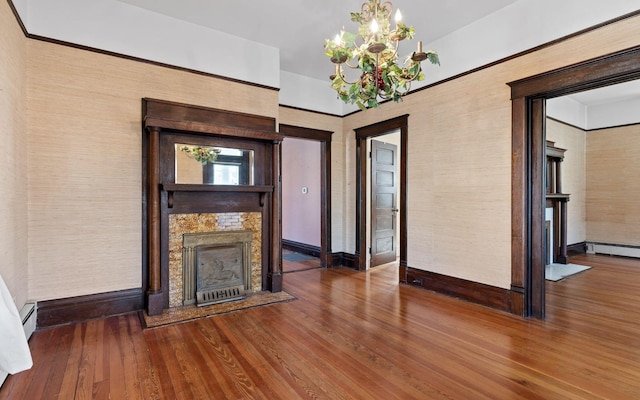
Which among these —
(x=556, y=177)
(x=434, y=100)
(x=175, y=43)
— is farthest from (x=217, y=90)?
(x=556, y=177)

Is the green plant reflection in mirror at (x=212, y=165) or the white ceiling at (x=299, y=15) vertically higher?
the white ceiling at (x=299, y=15)

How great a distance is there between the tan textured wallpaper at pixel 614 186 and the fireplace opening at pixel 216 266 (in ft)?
24.4

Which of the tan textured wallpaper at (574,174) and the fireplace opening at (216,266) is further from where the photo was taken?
the tan textured wallpaper at (574,174)

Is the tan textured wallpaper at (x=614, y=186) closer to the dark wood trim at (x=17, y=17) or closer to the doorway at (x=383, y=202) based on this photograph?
the doorway at (x=383, y=202)

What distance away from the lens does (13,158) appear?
8.52 ft

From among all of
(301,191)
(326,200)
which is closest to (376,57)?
(326,200)

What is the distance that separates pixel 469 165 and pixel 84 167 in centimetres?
420

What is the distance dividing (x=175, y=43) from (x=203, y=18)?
436mm

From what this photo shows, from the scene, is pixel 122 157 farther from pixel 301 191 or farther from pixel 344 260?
pixel 301 191

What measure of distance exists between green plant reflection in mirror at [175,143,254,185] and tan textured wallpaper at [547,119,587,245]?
6023 millimetres

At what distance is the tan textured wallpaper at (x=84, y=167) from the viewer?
299cm

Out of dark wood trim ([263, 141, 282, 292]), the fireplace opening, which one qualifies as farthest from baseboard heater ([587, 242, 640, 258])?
the fireplace opening

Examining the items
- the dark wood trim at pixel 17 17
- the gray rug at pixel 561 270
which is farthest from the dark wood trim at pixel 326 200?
the dark wood trim at pixel 17 17

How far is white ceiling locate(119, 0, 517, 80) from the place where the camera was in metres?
3.37
